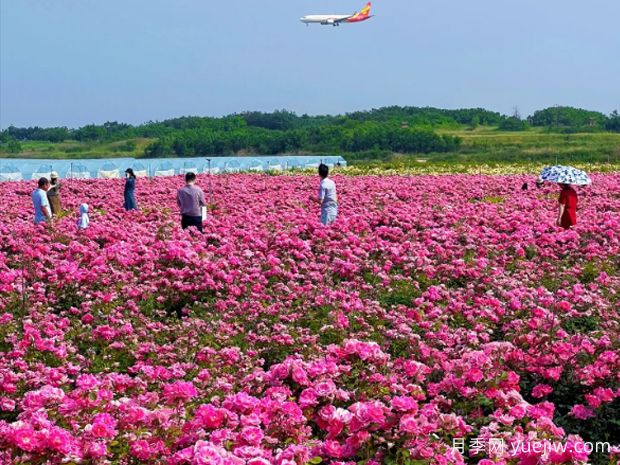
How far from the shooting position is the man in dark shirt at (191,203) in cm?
1251

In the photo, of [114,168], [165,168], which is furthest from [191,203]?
[165,168]

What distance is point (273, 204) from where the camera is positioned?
17.4 metres

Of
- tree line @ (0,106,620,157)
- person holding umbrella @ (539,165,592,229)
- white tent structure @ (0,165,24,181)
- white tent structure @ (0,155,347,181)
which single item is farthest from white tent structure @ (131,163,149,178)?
tree line @ (0,106,620,157)

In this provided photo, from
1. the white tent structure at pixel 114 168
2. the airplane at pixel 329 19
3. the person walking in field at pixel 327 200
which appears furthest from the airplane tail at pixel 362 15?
the person walking in field at pixel 327 200

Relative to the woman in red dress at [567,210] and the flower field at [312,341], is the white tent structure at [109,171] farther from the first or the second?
the woman in red dress at [567,210]

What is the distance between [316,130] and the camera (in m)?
109

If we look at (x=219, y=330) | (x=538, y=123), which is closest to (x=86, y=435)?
(x=219, y=330)

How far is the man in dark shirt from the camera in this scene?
1251 centimetres

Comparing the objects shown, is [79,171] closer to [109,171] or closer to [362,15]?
[109,171]

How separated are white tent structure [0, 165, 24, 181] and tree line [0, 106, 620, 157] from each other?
58.2m

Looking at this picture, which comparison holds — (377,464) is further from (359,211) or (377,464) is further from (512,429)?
(359,211)

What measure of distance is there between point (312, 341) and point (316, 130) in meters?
104

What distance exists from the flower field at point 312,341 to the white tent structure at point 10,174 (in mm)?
30863

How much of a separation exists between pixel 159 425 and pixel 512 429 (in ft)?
6.29
